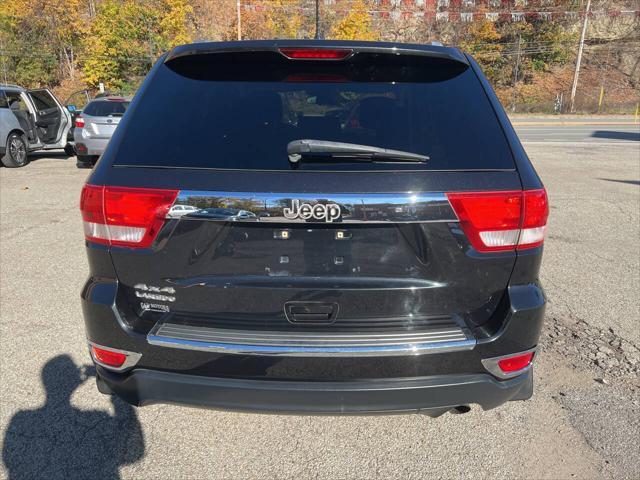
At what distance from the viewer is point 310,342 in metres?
1.93

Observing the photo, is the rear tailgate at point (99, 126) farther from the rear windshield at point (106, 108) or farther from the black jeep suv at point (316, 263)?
the black jeep suv at point (316, 263)

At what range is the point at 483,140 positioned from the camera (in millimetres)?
2051

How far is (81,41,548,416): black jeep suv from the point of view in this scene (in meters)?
1.89

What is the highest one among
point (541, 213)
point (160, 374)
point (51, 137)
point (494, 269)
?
point (541, 213)

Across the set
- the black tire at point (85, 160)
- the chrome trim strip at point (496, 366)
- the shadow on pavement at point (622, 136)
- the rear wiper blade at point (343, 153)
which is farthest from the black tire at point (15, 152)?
the shadow on pavement at point (622, 136)

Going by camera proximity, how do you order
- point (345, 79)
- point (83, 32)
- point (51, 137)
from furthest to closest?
point (83, 32)
point (51, 137)
point (345, 79)

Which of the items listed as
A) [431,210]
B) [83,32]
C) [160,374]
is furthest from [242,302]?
[83,32]

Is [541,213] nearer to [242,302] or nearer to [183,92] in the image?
[242,302]

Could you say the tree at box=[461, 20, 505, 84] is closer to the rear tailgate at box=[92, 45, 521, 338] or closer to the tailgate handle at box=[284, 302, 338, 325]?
the rear tailgate at box=[92, 45, 521, 338]

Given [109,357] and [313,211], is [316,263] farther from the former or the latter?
[109,357]

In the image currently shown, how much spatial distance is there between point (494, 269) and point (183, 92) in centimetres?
155

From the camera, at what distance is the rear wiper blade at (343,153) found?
1.93 m

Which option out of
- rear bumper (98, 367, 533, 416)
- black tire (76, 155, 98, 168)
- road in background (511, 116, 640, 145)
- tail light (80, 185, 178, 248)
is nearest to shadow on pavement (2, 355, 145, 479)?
rear bumper (98, 367, 533, 416)

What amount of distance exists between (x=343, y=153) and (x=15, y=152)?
12.5 metres
